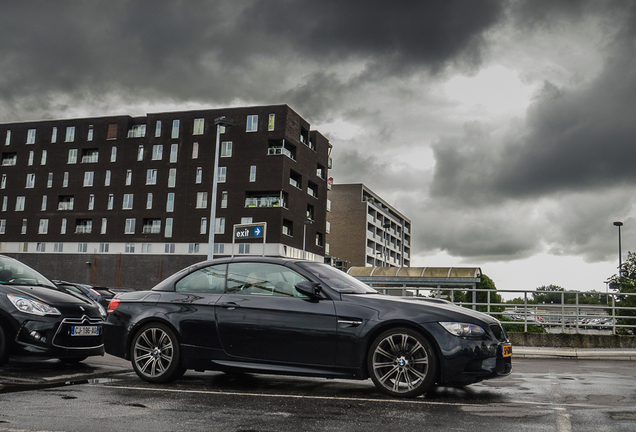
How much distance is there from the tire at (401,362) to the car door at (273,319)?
1.52 feet

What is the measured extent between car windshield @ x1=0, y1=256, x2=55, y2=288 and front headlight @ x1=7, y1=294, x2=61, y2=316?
1.89 feet

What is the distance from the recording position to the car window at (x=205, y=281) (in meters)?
7.28

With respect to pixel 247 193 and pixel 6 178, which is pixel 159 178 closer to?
pixel 247 193

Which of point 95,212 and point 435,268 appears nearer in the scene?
point 435,268

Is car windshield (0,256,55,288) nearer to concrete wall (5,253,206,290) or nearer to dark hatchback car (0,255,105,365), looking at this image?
dark hatchback car (0,255,105,365)

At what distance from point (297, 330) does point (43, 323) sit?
11.3ft

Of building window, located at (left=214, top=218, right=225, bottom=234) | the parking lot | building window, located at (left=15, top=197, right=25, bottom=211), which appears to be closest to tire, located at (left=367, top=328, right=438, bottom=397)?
the parking lot

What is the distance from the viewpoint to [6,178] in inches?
2657

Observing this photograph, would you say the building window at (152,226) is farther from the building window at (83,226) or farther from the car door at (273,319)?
the car door at (273,319)

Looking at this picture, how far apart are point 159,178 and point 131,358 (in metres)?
56.5

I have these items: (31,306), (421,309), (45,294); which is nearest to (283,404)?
(421,309)

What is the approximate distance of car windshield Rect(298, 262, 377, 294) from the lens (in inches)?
269

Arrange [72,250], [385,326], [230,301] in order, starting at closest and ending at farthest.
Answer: [385,326] → [230,301] → [72,250]

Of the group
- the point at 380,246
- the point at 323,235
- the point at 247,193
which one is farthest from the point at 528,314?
the point at 380,246
